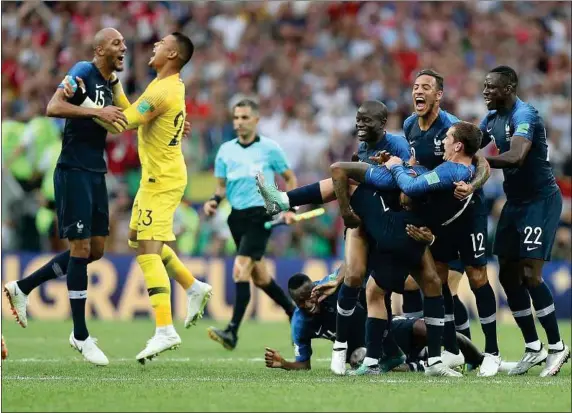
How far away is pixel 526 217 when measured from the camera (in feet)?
31.7

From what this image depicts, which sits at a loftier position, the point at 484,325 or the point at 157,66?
the point at 157,66

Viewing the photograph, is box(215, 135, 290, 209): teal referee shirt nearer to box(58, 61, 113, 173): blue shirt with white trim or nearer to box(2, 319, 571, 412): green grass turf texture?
box(2, 319, 571, 412): green grass turf texture

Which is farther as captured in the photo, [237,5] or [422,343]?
[237,5]

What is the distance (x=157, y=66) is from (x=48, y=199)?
25.2 feet

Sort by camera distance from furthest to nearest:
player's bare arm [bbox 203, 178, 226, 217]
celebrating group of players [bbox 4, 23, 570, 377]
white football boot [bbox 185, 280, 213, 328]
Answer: player's bare arm [bbox 203, 178, 226, 217] → white football boot [bbox 185, 280, 213, 328] → celebrating group of players [bbox 4, 23, 570, 377]

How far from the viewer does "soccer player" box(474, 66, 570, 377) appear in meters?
→ 9.56

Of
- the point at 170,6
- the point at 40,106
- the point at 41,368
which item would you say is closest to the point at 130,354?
the point at 41,368

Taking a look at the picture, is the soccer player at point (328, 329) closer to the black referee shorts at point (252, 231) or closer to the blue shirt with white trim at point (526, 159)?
the blue shirt with white trim at point (526, 159)

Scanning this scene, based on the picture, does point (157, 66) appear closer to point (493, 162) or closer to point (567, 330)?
point (493, 162)

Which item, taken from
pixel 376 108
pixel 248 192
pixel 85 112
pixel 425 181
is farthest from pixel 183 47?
pixel 248 192

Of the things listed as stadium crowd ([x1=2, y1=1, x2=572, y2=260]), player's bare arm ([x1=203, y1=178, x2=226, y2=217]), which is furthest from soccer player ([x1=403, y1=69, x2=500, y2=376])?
stadium crowd ([x1=2, y1=1, x2=572, y2=260])

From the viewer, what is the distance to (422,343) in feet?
32.1

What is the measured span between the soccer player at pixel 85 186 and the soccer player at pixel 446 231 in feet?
8.92

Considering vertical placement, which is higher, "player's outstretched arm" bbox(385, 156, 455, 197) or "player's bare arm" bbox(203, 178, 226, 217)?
"player's outstretched arm" bbox(385, 156, 455, 197)
